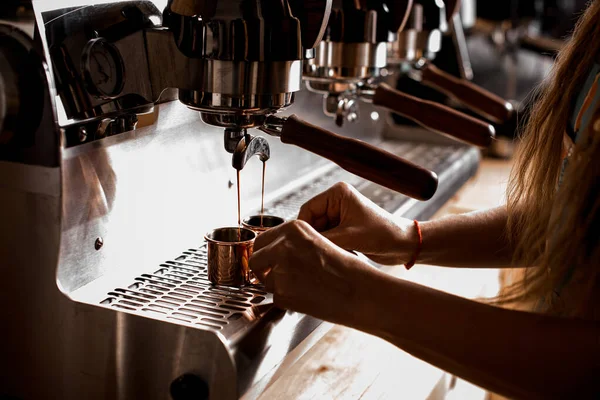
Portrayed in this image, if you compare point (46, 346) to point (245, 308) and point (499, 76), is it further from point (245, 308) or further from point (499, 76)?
point (499, 76)

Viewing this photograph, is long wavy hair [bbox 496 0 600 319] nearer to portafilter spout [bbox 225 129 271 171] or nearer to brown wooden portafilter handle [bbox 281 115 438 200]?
brown wooden portafilter handle [bbox 281 115 438 200]

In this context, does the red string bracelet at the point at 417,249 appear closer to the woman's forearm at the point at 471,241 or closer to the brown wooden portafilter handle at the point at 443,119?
the woman's forearm at the point at 471,241

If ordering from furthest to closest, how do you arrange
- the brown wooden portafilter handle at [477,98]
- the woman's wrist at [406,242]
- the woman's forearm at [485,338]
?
1. the brown wooden portafilter handle at [477,98]
2. the woman's wrist at [406,242]
3. the woman's forearm at [485,338]

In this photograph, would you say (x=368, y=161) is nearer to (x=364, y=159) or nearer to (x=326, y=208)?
(x=364, y=159)

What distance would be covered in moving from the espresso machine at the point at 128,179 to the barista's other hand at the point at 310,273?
0.04 meters

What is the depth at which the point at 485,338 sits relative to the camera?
2.15 feet

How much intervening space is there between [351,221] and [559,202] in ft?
0.73

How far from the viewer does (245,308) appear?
71cm

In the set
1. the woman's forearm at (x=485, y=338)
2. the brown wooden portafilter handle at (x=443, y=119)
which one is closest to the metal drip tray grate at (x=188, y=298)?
the woman's forearm at (x=485, y=338)

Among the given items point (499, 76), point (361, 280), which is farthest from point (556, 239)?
point (499, 76)

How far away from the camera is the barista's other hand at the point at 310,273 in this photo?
26.5 inches

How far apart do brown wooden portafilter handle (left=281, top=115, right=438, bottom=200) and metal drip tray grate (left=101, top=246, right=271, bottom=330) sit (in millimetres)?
151

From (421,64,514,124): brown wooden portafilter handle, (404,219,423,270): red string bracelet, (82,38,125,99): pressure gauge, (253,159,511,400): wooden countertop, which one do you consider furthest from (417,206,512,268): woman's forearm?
(82,38,125,99): pressure gauge

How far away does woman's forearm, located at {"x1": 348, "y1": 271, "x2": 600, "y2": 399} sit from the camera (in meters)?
0.63
